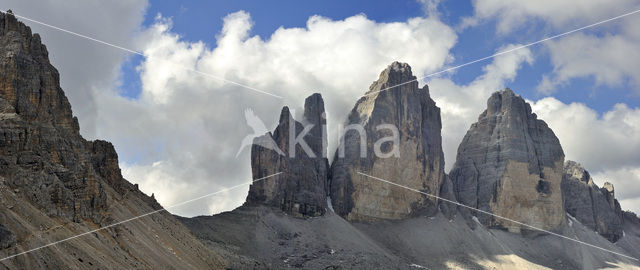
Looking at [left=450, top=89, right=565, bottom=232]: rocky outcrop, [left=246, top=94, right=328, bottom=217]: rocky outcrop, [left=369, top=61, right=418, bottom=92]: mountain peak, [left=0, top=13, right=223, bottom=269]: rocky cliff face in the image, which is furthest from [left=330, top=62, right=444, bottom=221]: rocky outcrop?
[left=0, top=13, right=223, bottom=269]: rocky cliff face

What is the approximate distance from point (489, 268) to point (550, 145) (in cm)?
5413

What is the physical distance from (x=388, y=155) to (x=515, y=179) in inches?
1479

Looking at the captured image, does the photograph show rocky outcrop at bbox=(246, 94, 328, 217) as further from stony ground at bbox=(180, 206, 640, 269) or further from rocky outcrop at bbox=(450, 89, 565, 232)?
rocky outcrop at bbox=(450, 89, 565, 232)

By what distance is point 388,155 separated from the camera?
180 metres

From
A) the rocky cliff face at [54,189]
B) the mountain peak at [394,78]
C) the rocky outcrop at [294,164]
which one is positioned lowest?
the rocky cliff face at [54,189]

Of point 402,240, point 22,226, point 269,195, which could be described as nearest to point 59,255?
point 22,226

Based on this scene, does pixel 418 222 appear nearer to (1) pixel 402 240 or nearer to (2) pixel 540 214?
(1) pixel 402 240

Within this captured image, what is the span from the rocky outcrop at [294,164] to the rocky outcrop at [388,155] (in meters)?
6.56

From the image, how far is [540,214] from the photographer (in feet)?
618

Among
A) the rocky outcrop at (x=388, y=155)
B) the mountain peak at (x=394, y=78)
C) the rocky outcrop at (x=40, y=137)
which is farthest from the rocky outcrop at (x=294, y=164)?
the rocky outcrop at (x=40, y=137)

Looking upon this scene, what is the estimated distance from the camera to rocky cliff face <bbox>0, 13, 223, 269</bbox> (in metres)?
63.1

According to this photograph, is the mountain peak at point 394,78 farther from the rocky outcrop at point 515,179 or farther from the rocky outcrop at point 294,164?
the rocky outcrop at point 515,179

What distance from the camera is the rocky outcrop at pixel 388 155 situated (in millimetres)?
175375

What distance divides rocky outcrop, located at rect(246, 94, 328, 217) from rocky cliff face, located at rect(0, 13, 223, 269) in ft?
190
